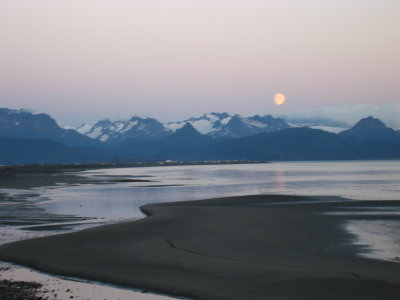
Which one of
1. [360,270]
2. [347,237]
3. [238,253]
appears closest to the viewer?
[360,270]

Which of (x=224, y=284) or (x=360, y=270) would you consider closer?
(x=224, y=284)

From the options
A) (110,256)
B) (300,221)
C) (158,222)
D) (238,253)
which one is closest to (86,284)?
(110,256)

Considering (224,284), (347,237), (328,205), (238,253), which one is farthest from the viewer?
(328,205)

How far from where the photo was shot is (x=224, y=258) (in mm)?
24031

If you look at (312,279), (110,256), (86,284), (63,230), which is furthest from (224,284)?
(63,230)

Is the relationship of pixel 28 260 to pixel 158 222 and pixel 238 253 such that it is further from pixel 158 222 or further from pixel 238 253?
pixel 158 222

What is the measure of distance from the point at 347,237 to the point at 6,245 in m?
18.0

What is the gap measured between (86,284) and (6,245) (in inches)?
363

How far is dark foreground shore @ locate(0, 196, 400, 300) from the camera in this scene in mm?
18359

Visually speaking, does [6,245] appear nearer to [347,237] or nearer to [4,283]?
[4,283]

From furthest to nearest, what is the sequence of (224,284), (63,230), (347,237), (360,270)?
(63,230) → (347,237) → (360,270) → (224,284)

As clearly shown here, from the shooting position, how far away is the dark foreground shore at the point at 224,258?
1836 cm

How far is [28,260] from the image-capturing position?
2377 centimetres

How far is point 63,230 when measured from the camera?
112 ft
